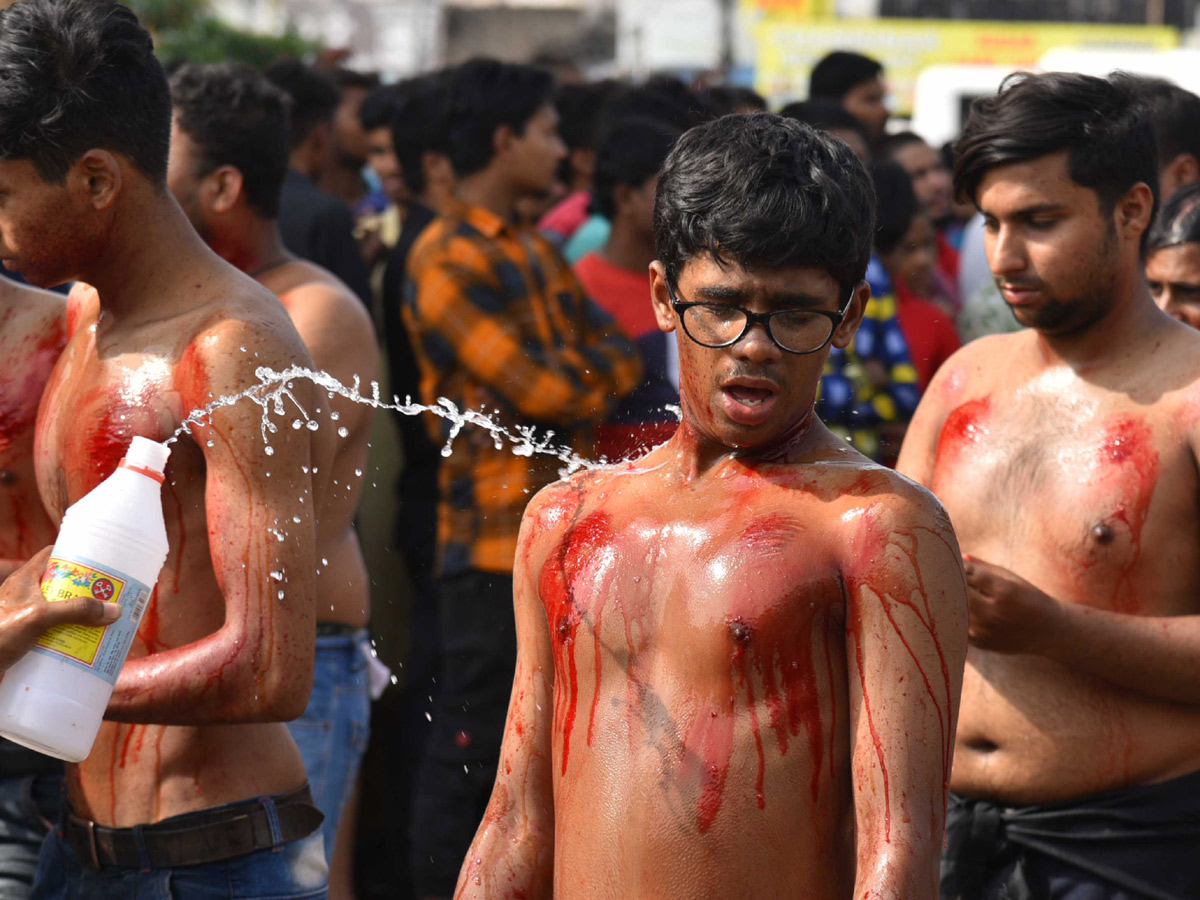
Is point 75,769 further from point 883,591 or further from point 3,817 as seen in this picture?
point 883,591

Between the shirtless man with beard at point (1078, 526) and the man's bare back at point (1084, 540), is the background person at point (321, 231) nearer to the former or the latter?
the shirtless man with beard at point (1078, 526)

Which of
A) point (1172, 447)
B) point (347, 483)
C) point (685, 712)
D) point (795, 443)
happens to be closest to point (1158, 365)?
point (1172, 447)

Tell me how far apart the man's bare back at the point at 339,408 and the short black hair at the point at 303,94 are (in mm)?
2235

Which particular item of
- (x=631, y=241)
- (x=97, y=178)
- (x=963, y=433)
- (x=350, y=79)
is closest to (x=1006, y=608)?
(x=963, y=433)

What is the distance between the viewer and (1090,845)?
3.04m

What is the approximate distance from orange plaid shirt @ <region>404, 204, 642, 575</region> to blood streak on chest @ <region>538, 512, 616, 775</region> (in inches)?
75.0

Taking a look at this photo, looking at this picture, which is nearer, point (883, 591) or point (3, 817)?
point (883, 591)

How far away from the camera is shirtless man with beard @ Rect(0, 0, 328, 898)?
8.14 ft

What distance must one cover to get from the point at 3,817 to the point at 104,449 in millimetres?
942

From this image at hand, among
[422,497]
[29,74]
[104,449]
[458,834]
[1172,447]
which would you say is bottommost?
[458,834]

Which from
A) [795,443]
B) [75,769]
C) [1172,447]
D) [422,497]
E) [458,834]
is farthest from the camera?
[422,497]

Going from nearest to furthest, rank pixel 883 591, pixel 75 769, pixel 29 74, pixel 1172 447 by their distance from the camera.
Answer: pixel 883 591 → pixel 29 74 → pixel 75 769 → pixel 1172 447

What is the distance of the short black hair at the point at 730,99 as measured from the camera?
6395 mm

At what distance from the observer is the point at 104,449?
2.53m
